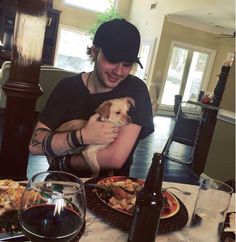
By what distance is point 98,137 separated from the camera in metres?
1.35

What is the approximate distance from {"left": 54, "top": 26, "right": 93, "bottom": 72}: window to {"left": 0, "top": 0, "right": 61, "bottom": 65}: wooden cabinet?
48 cm

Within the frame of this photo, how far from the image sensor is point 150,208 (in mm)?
724

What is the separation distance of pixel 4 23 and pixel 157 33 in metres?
4.37

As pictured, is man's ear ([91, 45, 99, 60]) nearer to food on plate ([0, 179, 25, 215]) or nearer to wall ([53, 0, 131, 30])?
food on plate ([0, 179, 25, 215])

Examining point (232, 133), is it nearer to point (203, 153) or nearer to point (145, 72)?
point (203, 153)

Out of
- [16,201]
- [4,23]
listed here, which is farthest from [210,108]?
[4,23]

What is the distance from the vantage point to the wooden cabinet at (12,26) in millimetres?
8752

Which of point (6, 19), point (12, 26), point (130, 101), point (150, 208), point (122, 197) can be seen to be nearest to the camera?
point (150, 208)

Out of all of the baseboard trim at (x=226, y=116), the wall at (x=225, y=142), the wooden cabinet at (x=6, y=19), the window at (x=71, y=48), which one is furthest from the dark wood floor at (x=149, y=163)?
the wooden cabinet at (x=6, y=19)

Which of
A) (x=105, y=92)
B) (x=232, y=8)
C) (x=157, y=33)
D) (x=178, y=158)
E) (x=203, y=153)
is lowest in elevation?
(x=178, y=158)

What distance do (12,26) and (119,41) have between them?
8.52 metres

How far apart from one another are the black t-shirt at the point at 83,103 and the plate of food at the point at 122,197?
43 cm

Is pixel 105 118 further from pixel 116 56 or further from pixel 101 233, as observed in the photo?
pixel 101 233

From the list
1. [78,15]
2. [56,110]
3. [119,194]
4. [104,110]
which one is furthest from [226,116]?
[78,15]
